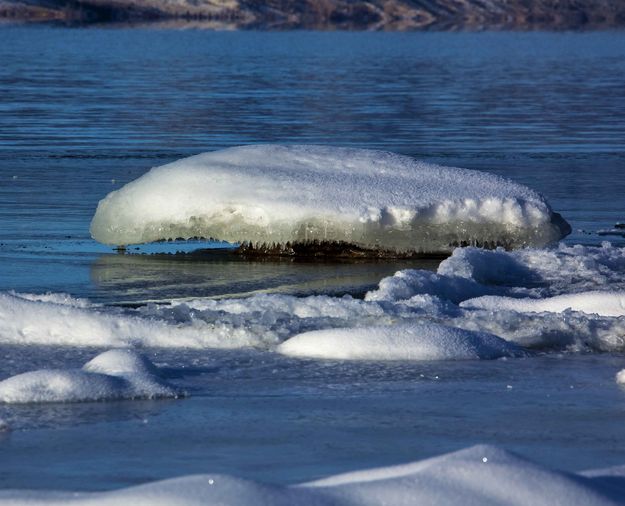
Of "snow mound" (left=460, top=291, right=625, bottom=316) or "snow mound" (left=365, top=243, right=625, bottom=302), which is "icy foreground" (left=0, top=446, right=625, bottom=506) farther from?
"snow mound" (left=365, top=243, right=625, bottom=302)

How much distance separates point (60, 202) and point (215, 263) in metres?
3.41

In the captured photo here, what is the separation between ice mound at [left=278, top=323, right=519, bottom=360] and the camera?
22.0ft

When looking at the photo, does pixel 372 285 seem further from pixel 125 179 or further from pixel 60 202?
pixel 125 179

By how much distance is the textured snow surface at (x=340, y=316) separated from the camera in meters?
7.12

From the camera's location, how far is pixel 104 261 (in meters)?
10.3

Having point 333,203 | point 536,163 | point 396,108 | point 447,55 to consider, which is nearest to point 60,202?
point 333,203

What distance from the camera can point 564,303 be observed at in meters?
8.14

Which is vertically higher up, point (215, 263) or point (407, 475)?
point (407, 475)

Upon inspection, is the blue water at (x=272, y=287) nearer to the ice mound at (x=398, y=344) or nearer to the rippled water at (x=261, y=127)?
the rippled water at (x=261, y=127)

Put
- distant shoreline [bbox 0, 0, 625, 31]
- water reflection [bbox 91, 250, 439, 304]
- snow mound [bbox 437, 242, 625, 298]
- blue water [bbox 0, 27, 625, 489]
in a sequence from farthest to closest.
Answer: distant shoreline [bbox 0, 0, 625, 31] < snow mound [bbox 437, 242, 625, 298] < water reflection [bbox 91, 250, 439, 304] < blue water [bbox 0, 27, 625, 489]

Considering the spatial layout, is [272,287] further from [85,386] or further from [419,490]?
[419,490]

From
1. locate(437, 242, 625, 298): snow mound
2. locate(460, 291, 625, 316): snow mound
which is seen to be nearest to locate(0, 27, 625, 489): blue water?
locate(437, 242, 625, 298): snow mound

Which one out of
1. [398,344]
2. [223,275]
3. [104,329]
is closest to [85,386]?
[104,329]

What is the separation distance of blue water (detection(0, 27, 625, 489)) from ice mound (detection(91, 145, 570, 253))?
0.80 ft
